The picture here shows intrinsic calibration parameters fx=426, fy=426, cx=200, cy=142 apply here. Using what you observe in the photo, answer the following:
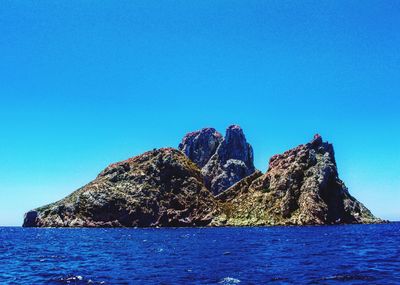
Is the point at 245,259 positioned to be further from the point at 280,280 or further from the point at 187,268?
the point at 280,280

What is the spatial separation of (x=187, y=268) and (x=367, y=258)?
72.6 feet

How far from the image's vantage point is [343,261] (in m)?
48.7

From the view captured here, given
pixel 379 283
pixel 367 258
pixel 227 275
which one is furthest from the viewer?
pixel 367 258

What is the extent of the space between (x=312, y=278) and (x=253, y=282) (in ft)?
17.4

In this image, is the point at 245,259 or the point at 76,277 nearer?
the point at 76,277

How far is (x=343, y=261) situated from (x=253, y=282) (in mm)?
18028

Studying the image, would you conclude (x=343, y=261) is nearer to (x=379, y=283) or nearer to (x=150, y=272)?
(x=379, y=283)

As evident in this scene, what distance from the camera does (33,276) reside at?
42.4m

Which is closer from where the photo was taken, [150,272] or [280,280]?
[280,280]

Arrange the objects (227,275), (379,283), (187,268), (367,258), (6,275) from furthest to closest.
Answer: (367,258) → (187,268) → (6,275) → (227,275) → (379,283)

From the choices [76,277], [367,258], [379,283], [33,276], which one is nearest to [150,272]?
[76,277]

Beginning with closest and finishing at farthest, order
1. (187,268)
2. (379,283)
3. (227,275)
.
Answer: (379,283) < (227,275) < (187,268)

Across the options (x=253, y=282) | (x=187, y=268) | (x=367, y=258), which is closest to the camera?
(x=253, y=282)

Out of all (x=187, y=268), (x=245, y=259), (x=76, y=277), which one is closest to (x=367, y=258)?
(x=245, y=259)
